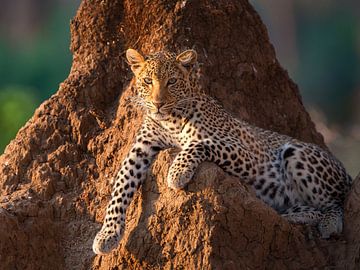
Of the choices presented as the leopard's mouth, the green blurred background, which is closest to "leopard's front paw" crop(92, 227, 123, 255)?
the leopard's mouth

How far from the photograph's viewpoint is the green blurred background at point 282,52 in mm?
26188

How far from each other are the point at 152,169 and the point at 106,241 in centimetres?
73

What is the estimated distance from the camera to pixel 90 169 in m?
10.5

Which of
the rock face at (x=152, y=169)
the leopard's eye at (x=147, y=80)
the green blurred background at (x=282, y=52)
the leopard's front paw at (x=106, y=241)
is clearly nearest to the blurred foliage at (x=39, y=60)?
the green blurred background at (x=282, y=52)

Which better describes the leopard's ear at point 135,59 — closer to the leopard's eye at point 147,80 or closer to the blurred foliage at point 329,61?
the leopard's eye at point 147,80

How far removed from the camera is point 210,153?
965 cm

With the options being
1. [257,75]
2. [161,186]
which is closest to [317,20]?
[257,75]

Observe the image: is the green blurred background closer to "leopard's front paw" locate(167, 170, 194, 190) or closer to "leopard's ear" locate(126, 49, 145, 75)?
"leopard's ear" locate(126, 49, 145, 75)

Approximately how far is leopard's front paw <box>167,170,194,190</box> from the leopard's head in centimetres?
89

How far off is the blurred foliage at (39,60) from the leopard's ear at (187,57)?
1597 cm

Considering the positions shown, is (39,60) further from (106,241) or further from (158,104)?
(106,241)

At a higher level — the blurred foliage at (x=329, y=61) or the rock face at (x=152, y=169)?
the blurred foliage at (x=329, y=61)

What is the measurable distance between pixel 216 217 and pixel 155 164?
2.93ft

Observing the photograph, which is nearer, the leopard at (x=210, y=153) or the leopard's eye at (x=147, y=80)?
the leopard at (x=210, y=153)
